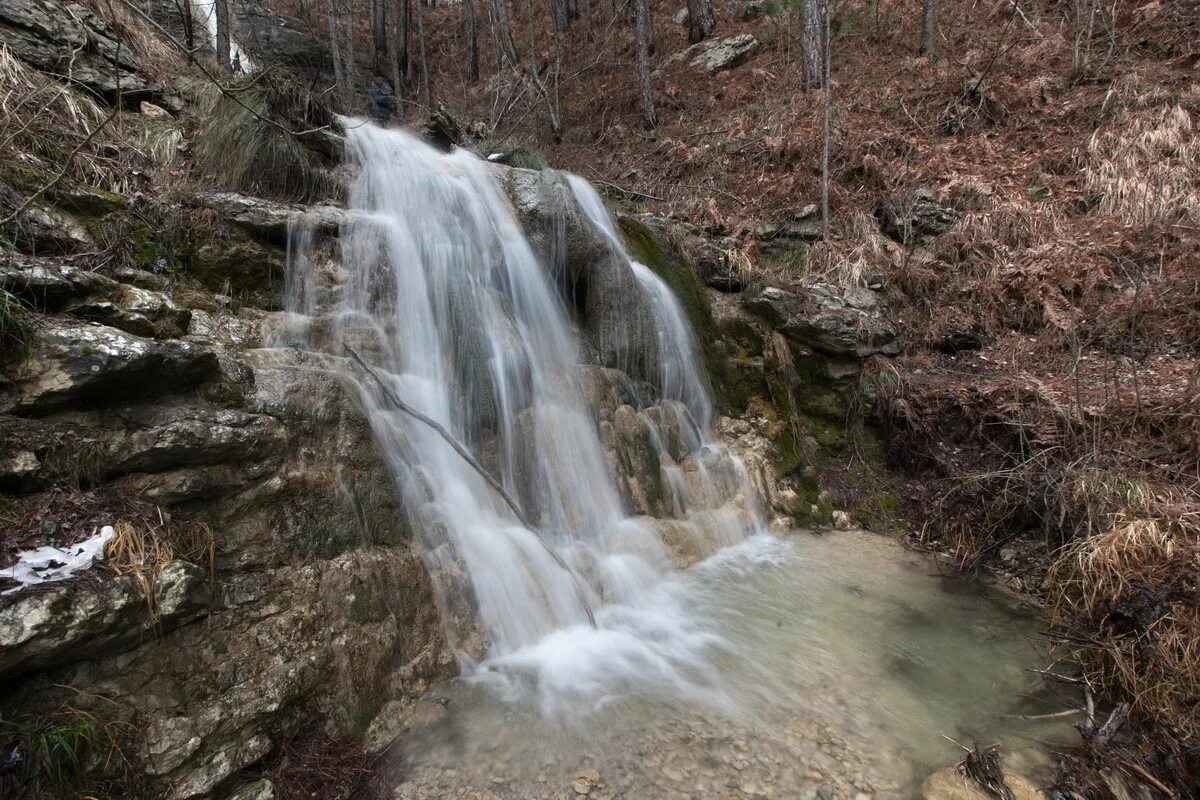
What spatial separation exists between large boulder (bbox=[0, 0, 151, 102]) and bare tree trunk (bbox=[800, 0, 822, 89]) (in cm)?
1179

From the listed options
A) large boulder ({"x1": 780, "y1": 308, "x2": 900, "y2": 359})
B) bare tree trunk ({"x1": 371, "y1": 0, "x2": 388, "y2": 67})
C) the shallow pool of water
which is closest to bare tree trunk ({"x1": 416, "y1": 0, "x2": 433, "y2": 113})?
bare tree trunk ({"x1": 371, "y1": 0, "x2": 388, "y2": 67})

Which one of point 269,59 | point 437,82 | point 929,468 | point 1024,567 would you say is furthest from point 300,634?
A: point 437,82

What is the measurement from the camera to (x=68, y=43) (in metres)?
5.59

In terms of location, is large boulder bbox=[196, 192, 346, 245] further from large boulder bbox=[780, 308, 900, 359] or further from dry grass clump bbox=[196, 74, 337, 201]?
large boulder bbox=[780, 308, 900, 359]

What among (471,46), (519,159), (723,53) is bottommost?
(519,159)

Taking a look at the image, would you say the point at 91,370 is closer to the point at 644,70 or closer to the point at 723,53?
the point at 644,70

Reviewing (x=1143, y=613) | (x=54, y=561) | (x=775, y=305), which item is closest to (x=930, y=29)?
(x=775, y=305)

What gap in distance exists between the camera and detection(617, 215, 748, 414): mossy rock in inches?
269

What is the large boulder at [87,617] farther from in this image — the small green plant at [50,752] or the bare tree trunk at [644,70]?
the bare tree trunk at [644,70]

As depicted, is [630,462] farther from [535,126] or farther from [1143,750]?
[535,126]

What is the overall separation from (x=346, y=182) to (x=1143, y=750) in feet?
24.7

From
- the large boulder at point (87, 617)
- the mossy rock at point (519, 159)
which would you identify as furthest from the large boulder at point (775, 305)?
the large boulder at point (87, 617)

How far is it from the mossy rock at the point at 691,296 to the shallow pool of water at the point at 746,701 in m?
2.75

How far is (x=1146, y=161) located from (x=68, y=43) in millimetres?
13468
